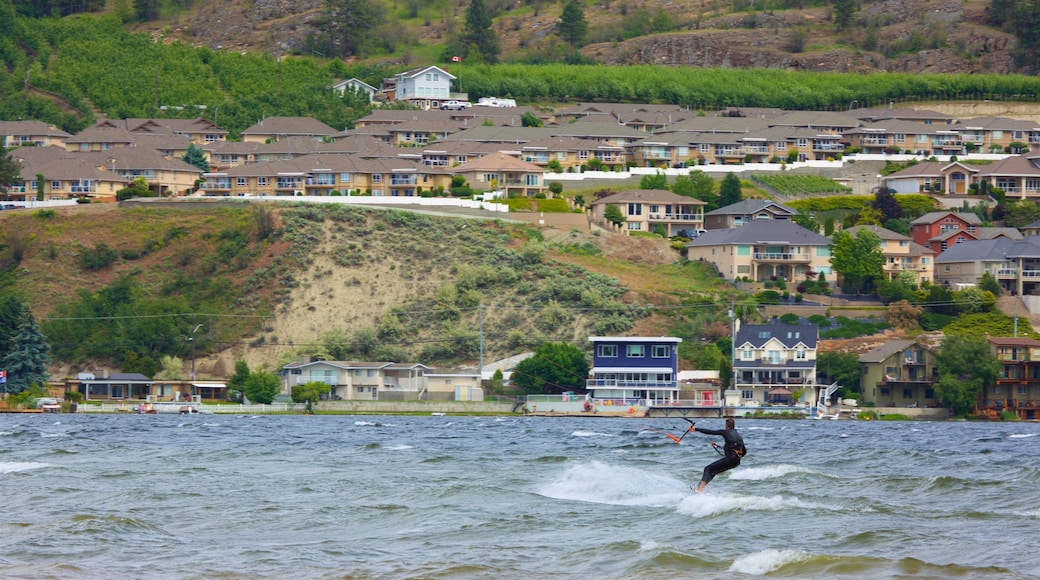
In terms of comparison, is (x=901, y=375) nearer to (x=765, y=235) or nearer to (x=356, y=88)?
(x=765, y=235)

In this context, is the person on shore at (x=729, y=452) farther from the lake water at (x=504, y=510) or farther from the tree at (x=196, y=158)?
the tree at (x=196, y=158)

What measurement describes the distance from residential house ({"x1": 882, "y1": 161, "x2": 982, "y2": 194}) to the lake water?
7062 centimetres

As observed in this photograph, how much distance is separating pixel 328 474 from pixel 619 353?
1752 inches

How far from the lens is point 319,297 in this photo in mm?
89625

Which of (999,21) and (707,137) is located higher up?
(999,21)

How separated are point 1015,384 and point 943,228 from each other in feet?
102

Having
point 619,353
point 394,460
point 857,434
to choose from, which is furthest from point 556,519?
point 619,353

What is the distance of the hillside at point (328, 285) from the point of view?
8481 centimetres

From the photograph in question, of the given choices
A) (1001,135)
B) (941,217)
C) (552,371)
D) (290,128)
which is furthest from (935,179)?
(290,128)

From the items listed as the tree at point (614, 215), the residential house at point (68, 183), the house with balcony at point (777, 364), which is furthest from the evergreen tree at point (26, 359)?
the tree at point (614, 215)

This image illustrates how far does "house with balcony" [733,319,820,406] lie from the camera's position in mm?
78625

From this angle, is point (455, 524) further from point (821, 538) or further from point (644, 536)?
point (821, 538)

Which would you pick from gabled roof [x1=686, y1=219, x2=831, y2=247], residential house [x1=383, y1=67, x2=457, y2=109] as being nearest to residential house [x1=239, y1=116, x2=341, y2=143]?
residential house [x1=383, y1=67, x2=457, y2=109]

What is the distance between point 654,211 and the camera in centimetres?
10712
